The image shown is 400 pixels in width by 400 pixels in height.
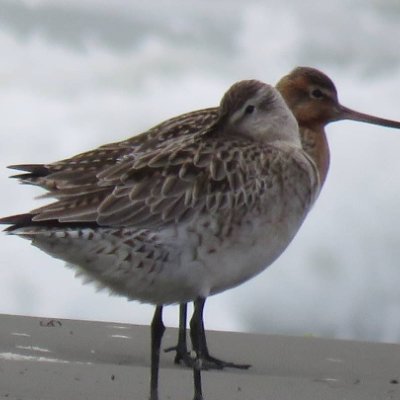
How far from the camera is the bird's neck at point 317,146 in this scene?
952 centimetres

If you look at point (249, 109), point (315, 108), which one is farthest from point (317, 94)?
point (249, 109)

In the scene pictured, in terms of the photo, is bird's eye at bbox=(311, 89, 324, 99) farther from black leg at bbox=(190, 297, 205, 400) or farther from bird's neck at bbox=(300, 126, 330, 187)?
black leg at bbox=(190, 297, 205, 400)

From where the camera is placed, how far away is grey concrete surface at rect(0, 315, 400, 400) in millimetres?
7383

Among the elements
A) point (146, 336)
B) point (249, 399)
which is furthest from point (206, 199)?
point (146, 336)

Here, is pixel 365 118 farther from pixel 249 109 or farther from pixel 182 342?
pixel 249 109

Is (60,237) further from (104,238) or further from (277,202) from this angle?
(277,202)

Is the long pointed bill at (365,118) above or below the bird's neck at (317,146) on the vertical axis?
above

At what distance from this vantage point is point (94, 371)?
7.65 metres

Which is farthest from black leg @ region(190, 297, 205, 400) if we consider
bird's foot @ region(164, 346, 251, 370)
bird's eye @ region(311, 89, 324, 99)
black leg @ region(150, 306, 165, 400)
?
bird's eye @ region(311, 89, 324, 99)

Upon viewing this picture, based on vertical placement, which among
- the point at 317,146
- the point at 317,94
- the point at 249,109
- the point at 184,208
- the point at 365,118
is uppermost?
the point at 317,94

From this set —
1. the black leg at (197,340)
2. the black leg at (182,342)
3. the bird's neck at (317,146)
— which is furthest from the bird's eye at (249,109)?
the bird's neck at (317,146)

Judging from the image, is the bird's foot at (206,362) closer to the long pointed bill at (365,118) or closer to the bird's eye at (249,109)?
the bird's eye at (249,109)

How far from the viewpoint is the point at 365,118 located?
9531 mm

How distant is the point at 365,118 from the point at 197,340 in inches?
99.1
